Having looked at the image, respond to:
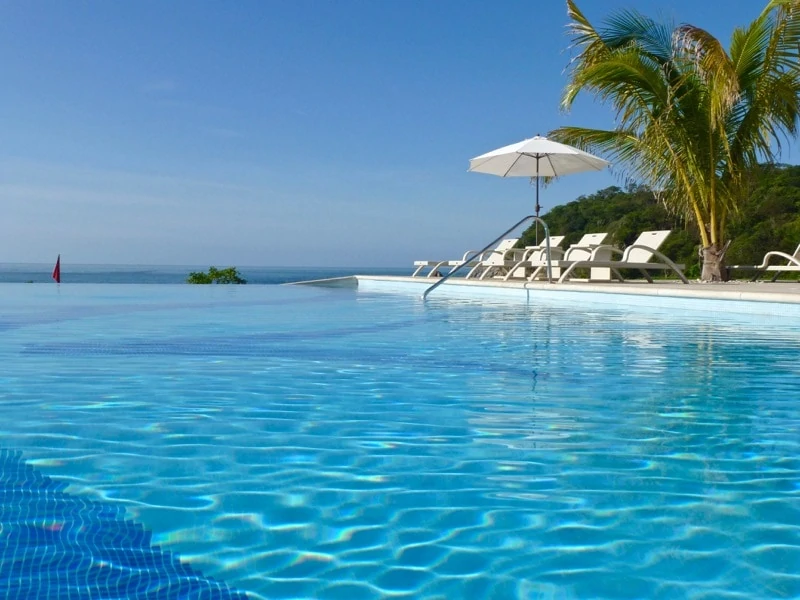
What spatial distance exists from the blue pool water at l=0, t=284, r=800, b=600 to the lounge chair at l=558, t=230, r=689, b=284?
17.8ft

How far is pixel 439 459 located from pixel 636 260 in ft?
33.7

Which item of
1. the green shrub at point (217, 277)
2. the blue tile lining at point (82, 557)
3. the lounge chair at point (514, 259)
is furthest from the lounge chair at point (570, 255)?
the blue tile lining at point (82, 557)

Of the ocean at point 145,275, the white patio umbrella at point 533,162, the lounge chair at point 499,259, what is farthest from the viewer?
the ocean at point 145,275

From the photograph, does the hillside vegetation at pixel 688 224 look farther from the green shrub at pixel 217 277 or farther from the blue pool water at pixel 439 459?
the blue pool water at pixel 439 459

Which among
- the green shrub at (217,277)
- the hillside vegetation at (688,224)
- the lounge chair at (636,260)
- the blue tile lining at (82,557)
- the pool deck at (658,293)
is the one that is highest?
the hillside vegetation at (688,224)

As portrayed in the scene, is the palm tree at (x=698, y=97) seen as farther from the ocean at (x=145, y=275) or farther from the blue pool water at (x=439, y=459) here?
the ocean at (x=145, y=275)

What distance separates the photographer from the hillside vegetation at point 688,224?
19.9 m

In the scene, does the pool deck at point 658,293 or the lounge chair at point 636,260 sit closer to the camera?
the pool deck at point 658,293

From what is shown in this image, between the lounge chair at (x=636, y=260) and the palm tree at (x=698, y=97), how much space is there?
0.67 m

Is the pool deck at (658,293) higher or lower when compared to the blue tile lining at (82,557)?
higher

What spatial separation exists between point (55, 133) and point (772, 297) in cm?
2752

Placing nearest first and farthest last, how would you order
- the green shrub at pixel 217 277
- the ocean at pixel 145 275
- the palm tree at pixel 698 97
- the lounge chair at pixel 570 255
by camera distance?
the palm tree at pixel 698 97 < the lounge chair at pixel 570 255 < the green shrub at pixel 217 277 < the ocean at pixel 145 275

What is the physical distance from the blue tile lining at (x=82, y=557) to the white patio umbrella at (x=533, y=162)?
12.7 metres

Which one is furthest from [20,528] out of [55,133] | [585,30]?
[55,133]
